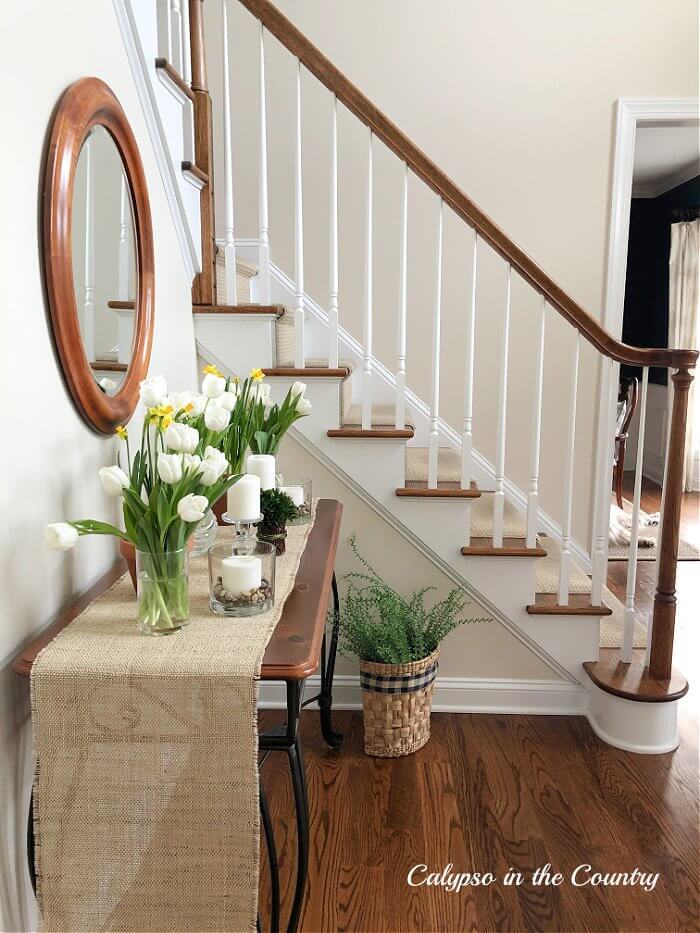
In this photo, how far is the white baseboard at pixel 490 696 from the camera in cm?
277

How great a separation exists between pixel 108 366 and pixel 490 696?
1813 mm

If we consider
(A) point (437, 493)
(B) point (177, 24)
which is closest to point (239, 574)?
(A) point (437, 493)

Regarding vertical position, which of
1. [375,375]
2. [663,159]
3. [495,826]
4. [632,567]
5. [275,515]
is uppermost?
[663,159]

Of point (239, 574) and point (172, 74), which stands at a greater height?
point (172, 74)

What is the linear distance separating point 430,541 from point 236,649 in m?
1.48

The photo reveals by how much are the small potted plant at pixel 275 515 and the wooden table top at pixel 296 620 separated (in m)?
0.08

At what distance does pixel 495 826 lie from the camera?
2.12 m

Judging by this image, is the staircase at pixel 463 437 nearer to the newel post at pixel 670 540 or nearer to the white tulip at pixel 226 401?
the newel post at pixel 670 540

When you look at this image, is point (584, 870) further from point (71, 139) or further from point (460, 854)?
point (71, 139)

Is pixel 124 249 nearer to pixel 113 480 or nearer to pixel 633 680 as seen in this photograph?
pixel 113 480

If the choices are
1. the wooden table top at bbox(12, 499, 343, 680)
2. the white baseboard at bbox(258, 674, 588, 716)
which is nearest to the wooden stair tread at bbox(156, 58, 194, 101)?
the wooden table top at bbox(12, 499, 343, 680)

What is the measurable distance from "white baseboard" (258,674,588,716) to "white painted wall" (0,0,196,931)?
1398mm

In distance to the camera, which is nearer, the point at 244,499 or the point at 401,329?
the point at 244,499

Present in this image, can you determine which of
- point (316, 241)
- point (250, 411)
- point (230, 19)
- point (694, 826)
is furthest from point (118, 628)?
point (230, 19)
